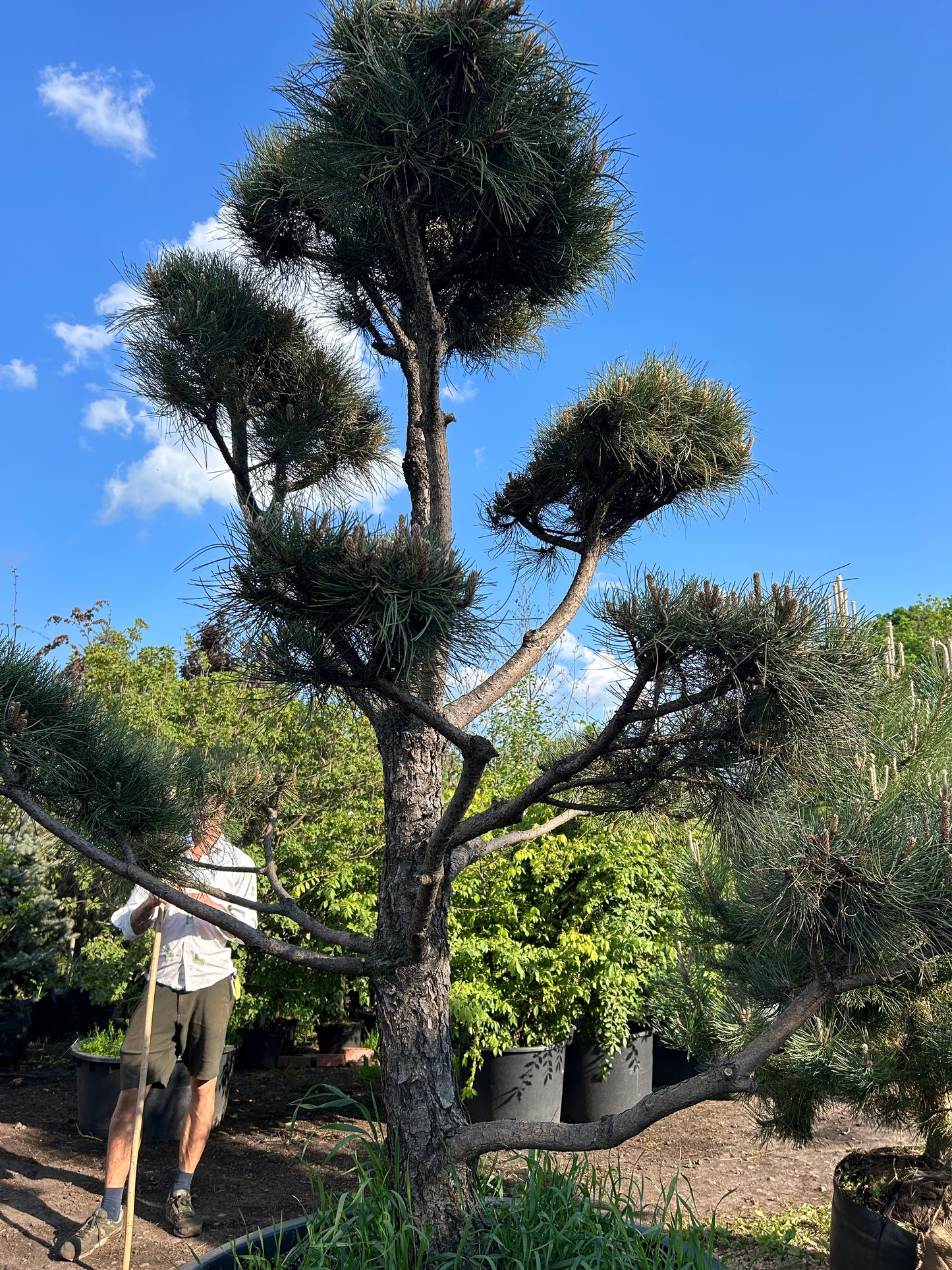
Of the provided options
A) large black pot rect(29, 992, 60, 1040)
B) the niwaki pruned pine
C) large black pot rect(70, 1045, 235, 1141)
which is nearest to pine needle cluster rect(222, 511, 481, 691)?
the niwaki pruned pine

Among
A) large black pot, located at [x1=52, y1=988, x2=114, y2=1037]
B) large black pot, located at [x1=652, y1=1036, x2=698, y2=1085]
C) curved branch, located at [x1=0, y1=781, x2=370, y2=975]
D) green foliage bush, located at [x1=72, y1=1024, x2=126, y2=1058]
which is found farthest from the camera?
large black pot, located at [x1=52, y1=988, x2=114, y2=1037]

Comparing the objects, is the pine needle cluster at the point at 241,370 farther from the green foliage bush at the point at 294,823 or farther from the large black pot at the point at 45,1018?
the large black pot at the point at 45,1018

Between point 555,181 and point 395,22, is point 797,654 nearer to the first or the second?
point 555,181

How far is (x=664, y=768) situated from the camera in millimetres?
2318

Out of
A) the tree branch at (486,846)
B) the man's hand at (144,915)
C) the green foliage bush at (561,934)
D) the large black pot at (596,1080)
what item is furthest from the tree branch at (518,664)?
the large black pot at (596,1080)

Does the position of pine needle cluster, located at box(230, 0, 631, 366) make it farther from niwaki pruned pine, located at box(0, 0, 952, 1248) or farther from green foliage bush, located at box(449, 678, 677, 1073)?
green foliage bush, located at box(449, 678, 677, 1073)

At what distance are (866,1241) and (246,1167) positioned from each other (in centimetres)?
262

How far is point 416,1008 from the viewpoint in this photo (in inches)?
92.7

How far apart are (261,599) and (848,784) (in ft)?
5.27

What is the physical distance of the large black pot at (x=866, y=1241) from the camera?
2.46 m

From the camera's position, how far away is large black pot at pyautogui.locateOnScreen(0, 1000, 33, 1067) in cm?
572

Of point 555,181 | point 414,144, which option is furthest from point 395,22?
point 555,181

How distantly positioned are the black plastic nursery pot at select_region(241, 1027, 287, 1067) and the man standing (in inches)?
87.4

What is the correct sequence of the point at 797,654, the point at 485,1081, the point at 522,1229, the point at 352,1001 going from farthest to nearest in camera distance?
the point at 352,1001, the point at 485,1081, the point at 522,1229, the point at 797,654
